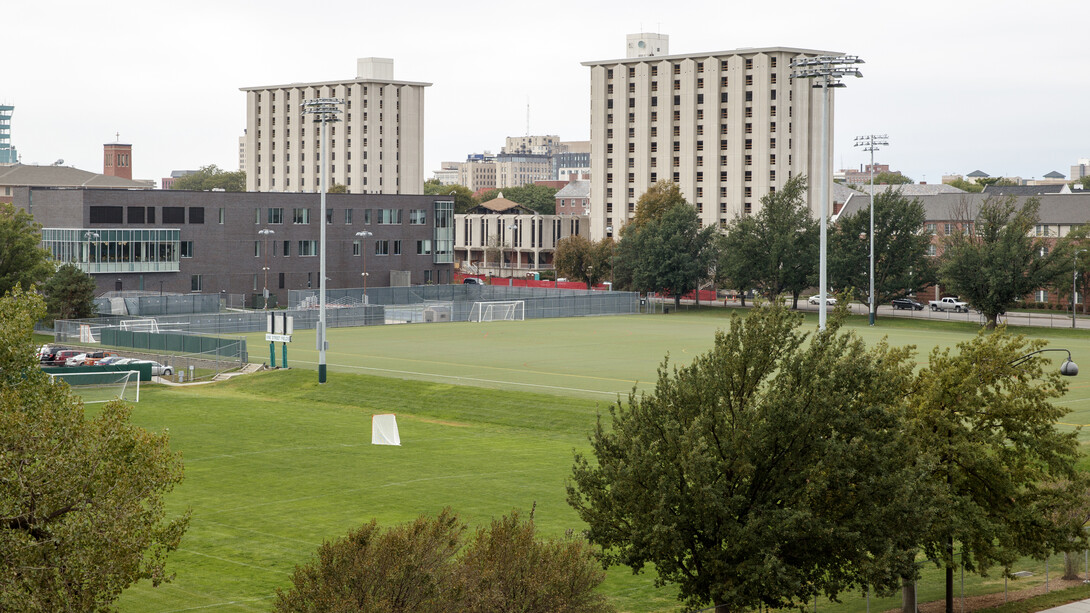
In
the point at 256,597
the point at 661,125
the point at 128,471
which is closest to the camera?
the point at 128,471

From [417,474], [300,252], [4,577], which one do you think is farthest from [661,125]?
[4,577]

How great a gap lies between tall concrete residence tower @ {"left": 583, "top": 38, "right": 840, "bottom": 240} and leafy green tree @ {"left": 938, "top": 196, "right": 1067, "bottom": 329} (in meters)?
55.7

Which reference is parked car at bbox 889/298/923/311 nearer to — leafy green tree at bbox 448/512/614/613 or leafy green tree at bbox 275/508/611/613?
leafy green tree at bbox 448/512/614/613

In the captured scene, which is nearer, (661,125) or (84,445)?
(84,445)

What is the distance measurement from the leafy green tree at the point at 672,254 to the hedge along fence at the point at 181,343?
57.9m

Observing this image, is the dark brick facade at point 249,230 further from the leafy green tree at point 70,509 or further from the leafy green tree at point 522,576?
the leafy green tree at point 522,576

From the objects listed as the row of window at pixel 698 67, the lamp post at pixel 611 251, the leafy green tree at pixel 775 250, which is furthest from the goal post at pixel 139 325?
the row of window at pixel 698 67

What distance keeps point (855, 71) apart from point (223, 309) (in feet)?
245

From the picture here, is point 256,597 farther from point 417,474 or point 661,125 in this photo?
point 661,125

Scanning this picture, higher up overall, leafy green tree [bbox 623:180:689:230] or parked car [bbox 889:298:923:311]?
leafy green tree [bbox 623:180:689:230]

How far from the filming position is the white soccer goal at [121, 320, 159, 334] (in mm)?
81625

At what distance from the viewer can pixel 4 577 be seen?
14789mm

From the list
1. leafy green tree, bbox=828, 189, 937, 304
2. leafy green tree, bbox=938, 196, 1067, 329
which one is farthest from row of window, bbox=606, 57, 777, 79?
leafy green tree, bbox=938, 196, 1067, 329

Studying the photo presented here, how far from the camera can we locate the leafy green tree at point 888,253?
106 m
